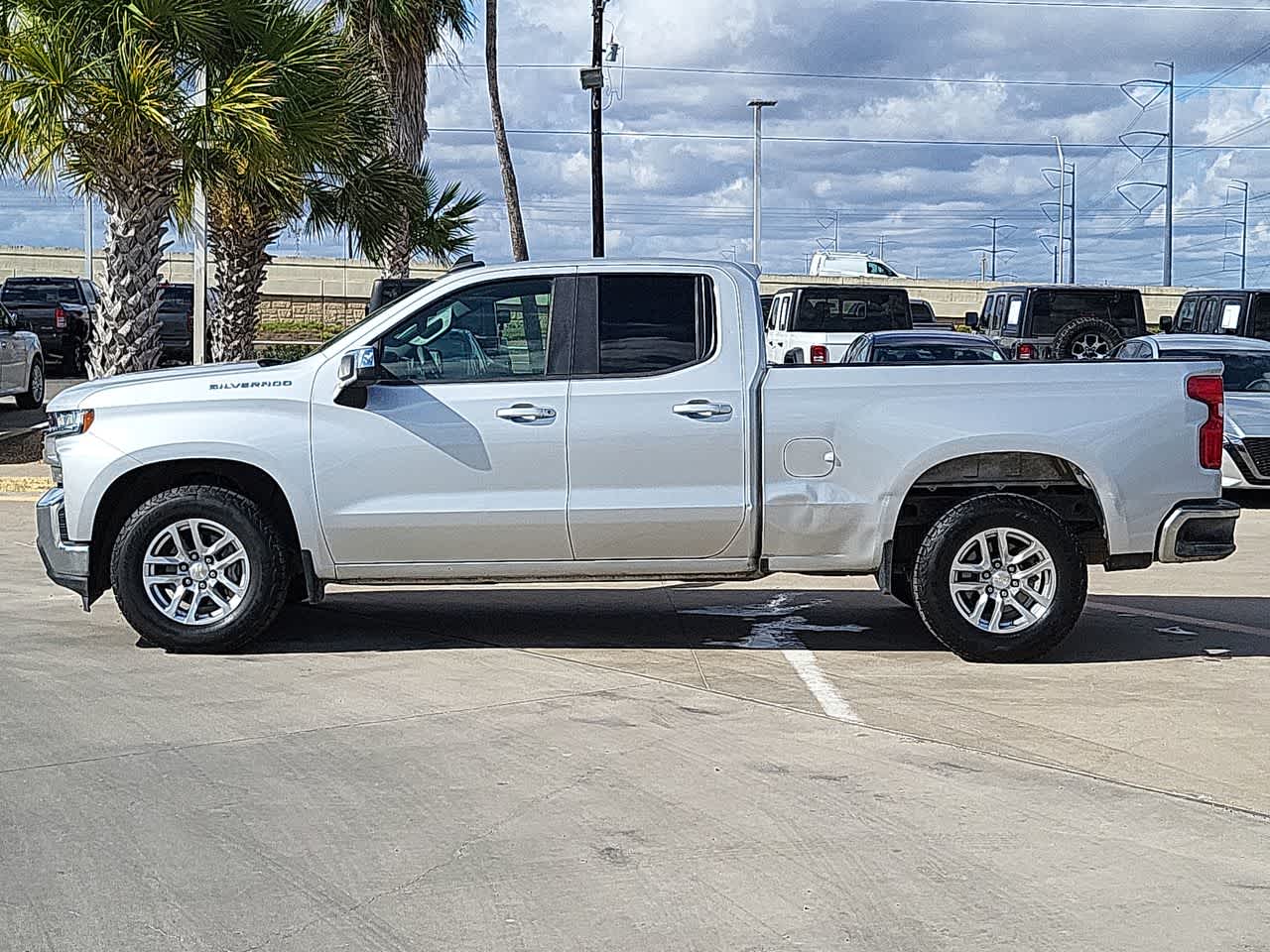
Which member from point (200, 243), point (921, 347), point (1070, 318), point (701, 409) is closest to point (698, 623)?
point (701, 409)

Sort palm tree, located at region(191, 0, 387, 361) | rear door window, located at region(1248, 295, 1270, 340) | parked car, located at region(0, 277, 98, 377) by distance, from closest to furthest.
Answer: palm tree, located at region(191, 0, 387, 361), rear door window, located at region(1248, 295, 1270, 340), parked car, located at region(0, 277, 98, 377)

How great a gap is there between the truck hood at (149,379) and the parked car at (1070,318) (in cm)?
1834

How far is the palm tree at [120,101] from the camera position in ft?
50.9

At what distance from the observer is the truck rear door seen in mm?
8414

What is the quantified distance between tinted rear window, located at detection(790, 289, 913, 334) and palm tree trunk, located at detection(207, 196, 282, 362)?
8376mm

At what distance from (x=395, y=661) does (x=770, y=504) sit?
210 cm

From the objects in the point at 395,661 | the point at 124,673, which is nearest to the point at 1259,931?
the point at 395,661

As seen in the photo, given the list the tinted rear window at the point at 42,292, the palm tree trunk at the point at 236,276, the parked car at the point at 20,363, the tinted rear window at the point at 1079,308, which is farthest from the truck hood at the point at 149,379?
the tinted rear window at the point at 42,292

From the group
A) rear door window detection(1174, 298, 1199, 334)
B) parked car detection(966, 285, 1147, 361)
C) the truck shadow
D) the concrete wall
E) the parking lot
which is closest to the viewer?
the parking lot

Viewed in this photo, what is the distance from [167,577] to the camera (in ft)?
28.2

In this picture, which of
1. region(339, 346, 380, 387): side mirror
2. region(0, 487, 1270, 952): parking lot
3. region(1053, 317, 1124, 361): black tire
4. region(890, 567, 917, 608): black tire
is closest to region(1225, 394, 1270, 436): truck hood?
region(0, 487, 1270, 952): parking lot

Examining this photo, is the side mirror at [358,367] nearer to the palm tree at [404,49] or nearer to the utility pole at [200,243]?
the utility pole at [200,243]

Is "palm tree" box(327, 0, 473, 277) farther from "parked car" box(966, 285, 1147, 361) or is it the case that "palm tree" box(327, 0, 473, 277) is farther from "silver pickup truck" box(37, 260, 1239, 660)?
"silver pickup truck" box(37, 260, 1239, 660)

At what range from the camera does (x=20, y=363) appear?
23.2m
